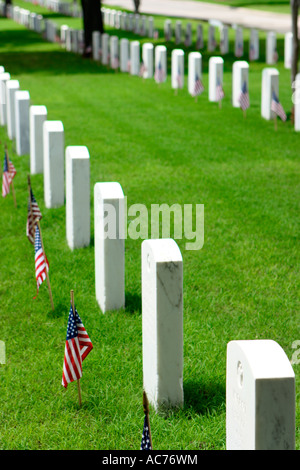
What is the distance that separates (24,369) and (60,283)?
1708 millimetres

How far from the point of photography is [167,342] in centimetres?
523

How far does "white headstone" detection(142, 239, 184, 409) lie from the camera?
516cm

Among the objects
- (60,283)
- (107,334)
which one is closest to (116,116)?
(60,283)

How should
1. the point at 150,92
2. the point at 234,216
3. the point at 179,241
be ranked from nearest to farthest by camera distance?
1. the point at 179,241
2. the point at 234,216
3. the point at 150,92

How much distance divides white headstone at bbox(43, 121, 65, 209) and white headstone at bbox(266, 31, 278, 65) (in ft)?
55.6

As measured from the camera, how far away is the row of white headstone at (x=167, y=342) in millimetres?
3781

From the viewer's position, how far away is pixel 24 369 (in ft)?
19.4

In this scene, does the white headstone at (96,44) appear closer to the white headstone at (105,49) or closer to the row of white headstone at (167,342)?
the white headstone at (105,49)

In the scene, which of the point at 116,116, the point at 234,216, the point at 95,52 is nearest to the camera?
the point at 234,216

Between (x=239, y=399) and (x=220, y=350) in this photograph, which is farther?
(x=220, y=350)

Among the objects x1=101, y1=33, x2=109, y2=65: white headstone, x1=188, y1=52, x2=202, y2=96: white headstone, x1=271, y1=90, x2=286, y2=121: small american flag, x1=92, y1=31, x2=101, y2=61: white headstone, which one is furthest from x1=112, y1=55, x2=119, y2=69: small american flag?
x1=271, y1=90, x2=286, y2=121: small american flag

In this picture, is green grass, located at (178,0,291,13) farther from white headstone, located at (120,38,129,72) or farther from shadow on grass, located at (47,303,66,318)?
shadow on grass, located at (47,303,66,318)

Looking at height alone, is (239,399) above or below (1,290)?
above
